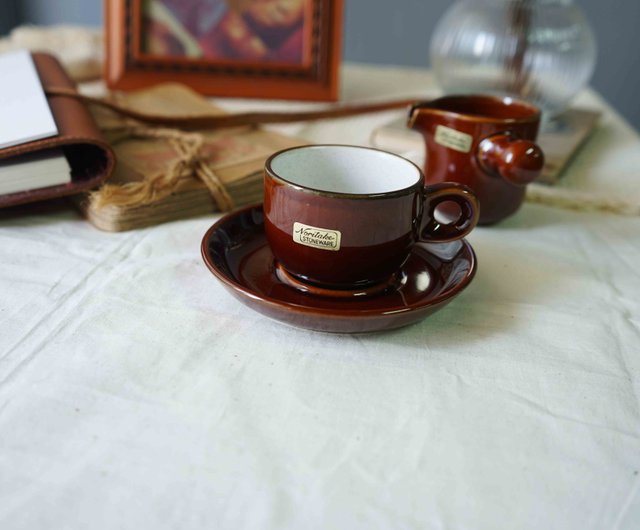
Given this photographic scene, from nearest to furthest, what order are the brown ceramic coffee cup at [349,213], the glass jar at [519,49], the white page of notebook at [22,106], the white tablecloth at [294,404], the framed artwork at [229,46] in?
1. the white tablecloth at [294,404]
2. the brown ceramic coffee cup at [349,213]
3. the white page of notebook at [22,106]
4. the glass jar at [519,49]
5. the framed artwork at [229,46]

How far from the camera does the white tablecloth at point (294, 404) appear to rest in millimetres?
301

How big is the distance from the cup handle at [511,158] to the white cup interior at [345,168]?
0.12m

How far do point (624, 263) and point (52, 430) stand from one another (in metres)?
0.47

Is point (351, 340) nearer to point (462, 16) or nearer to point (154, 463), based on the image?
point (154, 463)

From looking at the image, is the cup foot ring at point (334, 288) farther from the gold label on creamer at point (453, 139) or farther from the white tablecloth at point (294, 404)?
the gold label on creamer at point (453, 139)

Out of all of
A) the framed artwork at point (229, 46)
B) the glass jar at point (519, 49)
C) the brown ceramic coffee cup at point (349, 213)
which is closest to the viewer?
the brown ceramic coffee cup at point (349, 213)

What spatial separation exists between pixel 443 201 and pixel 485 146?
135mm

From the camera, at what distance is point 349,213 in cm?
40

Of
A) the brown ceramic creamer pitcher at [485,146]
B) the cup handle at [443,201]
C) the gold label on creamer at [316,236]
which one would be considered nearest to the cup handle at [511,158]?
the brown ceramic creamer pitcher at [485,146]

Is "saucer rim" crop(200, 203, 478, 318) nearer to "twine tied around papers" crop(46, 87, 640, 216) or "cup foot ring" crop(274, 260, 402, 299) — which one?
"cup foot ring" crop(274, 260, 402, 299)

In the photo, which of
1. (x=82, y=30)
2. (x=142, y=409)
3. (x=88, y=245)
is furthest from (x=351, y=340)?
(x=82, y=30)

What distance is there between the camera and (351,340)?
42 cm

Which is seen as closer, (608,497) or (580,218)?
(608,497)

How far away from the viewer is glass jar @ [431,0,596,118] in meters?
0.80
